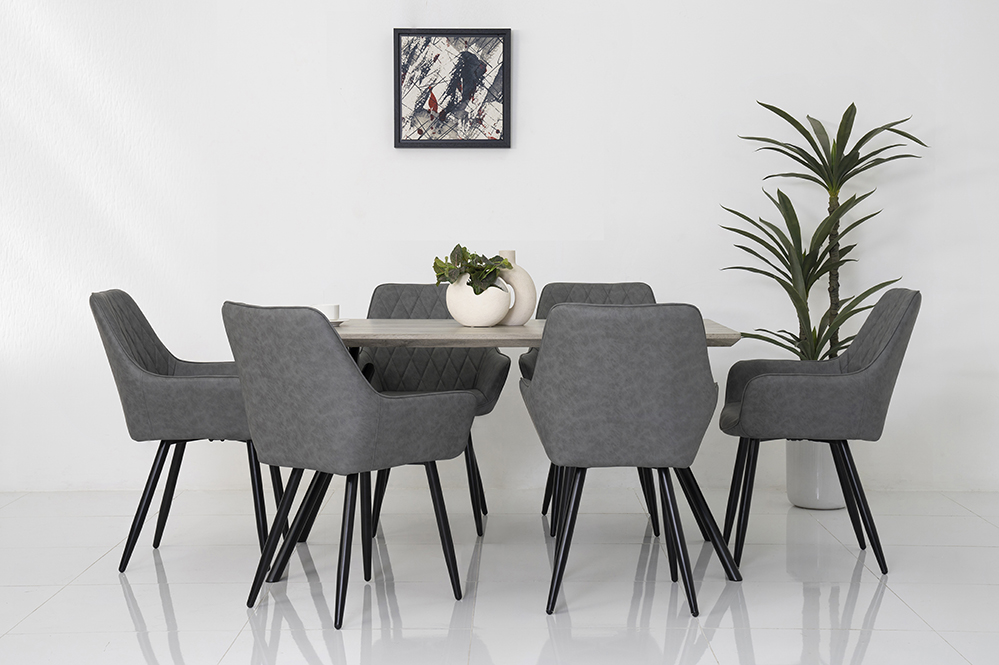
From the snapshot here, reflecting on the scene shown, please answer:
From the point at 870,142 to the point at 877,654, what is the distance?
2.39 meters

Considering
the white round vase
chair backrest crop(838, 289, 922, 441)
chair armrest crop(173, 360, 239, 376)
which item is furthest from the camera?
chair armrest crop(173, 360, 239, 376)

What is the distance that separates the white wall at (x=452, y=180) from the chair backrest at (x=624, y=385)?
5.11 feet

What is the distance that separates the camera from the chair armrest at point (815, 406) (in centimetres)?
254

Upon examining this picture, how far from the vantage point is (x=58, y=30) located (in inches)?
143

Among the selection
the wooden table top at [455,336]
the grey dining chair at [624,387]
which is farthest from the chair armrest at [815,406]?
the grey dining chair at [624,387]

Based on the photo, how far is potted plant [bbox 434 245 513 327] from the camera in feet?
8.59

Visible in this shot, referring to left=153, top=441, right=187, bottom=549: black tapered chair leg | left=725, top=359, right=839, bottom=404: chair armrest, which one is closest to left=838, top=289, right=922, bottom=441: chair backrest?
left=725, top=359, right=839, bottom=404: chair armrest

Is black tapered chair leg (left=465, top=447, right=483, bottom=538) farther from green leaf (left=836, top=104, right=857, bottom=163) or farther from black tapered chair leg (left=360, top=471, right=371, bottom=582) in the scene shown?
green leaf (left=836, top=104, right=857, bottom=163)

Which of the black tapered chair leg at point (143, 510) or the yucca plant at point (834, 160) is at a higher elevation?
the yucca plant at point (834, 160)

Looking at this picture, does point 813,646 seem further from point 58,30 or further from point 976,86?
point 58,30

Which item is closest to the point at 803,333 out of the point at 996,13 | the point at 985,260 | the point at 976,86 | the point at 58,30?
the point at 985,260

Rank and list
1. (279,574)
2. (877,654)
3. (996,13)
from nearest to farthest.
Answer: (877,654) < (279,574) < (996,13)

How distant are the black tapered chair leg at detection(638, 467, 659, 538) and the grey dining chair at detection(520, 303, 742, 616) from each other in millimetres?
518

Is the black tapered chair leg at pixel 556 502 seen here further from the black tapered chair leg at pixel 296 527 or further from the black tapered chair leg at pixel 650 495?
the black tapered chair leg at pixel 296 527
